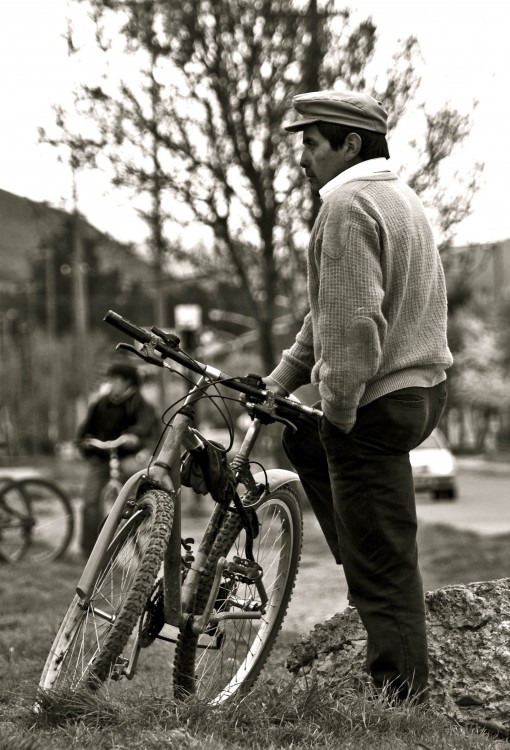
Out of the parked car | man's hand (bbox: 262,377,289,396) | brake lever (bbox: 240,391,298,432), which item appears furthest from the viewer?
the parked car

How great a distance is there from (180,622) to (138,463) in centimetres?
845

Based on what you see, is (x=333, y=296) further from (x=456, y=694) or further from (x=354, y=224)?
(x=456, y=694)

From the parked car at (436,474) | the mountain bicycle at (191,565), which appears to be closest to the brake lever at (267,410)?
the mountain bicycle at (191,565)

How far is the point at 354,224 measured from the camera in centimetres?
379

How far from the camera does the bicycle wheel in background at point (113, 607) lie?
3535 mm

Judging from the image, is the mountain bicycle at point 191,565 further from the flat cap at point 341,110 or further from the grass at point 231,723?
the flat cap at point 341,110

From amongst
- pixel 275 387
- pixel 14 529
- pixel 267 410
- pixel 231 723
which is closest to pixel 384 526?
pixel 267 410

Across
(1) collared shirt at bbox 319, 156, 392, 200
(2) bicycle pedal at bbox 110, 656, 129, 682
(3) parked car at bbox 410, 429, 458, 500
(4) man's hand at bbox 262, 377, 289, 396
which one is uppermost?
(1) collared shirt at bbox 319, 156, 392, 200

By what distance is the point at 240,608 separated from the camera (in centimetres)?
435

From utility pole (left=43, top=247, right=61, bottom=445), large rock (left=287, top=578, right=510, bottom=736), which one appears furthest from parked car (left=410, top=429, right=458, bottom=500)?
utility pole (left=43, top=247, right=61, bottom=445)

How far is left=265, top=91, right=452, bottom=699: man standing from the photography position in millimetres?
3812

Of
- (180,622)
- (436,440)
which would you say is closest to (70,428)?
(436,440)

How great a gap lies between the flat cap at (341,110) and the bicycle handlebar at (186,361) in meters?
0.80

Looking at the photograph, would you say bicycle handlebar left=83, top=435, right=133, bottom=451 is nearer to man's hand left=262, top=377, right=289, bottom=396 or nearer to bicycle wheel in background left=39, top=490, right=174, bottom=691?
man's hand left=262, top=377, right=289, bottom=396
